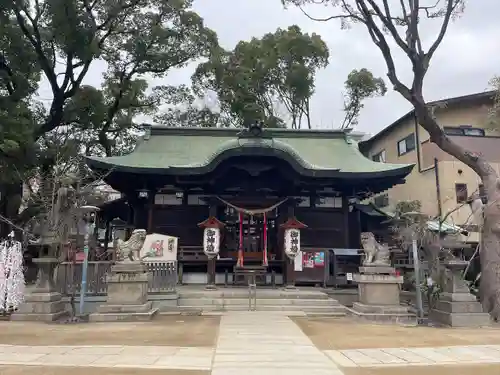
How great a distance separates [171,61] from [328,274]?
14.7m

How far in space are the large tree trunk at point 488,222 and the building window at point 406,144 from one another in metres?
10.3

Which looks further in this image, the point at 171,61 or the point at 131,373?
the point at 171,61

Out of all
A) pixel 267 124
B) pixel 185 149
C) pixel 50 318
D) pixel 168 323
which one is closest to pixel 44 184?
pixel 185 149

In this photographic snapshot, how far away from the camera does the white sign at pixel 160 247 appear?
12.8 m

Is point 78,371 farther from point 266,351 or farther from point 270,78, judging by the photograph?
point 270,78

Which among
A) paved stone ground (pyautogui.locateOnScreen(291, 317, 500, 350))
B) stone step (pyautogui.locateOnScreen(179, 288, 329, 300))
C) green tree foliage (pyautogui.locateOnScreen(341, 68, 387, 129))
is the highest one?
green tree foliage (pyautogui.locateOnScreen(341, 68, 387, 129))

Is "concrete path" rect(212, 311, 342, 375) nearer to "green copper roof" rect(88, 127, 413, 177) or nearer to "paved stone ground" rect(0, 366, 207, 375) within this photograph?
"paved stone ground" rect(0, 366, 207, 375)

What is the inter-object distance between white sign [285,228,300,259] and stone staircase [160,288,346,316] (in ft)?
4.38

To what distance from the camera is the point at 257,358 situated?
5953 millimetres

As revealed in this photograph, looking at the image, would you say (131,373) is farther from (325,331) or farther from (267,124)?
(267,124)

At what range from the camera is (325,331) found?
8.63 m

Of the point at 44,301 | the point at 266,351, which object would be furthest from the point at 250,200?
the point at 266,351

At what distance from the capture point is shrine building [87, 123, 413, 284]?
13.9 meters

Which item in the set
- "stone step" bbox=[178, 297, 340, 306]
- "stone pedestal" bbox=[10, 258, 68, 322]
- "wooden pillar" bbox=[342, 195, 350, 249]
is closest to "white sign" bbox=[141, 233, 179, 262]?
"stone step" bbox=[178, 297, 340, 306]
